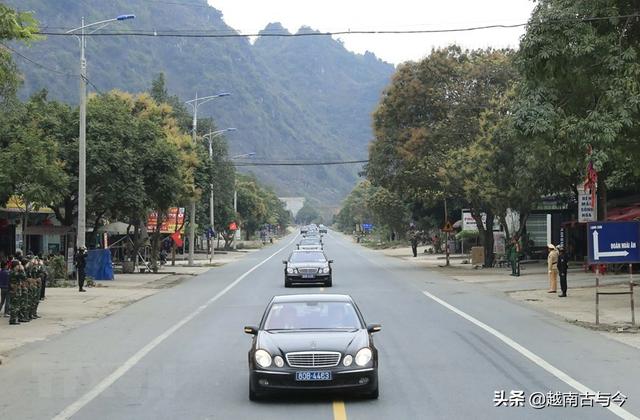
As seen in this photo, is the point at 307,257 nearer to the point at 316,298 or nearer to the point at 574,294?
the point at 574,294

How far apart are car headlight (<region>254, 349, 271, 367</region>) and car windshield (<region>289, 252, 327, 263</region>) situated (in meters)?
22.8

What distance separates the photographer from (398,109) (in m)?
45.7

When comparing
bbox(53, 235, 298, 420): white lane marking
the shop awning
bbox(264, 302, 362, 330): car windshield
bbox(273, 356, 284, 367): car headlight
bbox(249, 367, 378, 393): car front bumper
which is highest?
the shop awning

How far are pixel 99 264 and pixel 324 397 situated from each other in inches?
1135

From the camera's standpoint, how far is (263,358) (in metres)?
9.91

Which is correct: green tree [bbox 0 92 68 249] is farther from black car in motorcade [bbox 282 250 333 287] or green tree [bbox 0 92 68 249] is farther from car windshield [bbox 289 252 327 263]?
car windshield [bbox 289 252 327 263]

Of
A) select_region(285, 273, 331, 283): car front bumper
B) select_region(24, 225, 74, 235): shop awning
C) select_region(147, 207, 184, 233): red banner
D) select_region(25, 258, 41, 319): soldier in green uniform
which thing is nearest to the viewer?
select_region(25, 258, 41, 319): soldier in green uniform

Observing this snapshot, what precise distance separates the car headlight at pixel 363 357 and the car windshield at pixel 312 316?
2.66 feet

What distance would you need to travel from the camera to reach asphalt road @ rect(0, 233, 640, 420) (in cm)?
962

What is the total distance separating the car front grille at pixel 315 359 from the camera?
977 cm

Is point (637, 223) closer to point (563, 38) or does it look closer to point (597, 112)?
point (597, 112)

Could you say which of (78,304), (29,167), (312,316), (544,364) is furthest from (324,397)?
(29,167)

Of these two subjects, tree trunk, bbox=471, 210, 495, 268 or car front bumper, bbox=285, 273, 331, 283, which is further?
tree trunk, bbox=471, 210, 495, 268

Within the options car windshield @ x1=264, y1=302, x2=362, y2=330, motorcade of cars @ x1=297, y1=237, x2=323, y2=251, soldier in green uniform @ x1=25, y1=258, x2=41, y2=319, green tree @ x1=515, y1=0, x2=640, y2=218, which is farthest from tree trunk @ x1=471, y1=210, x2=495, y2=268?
car windshield @ x1=264, y1=302, x2=362, y2=330
